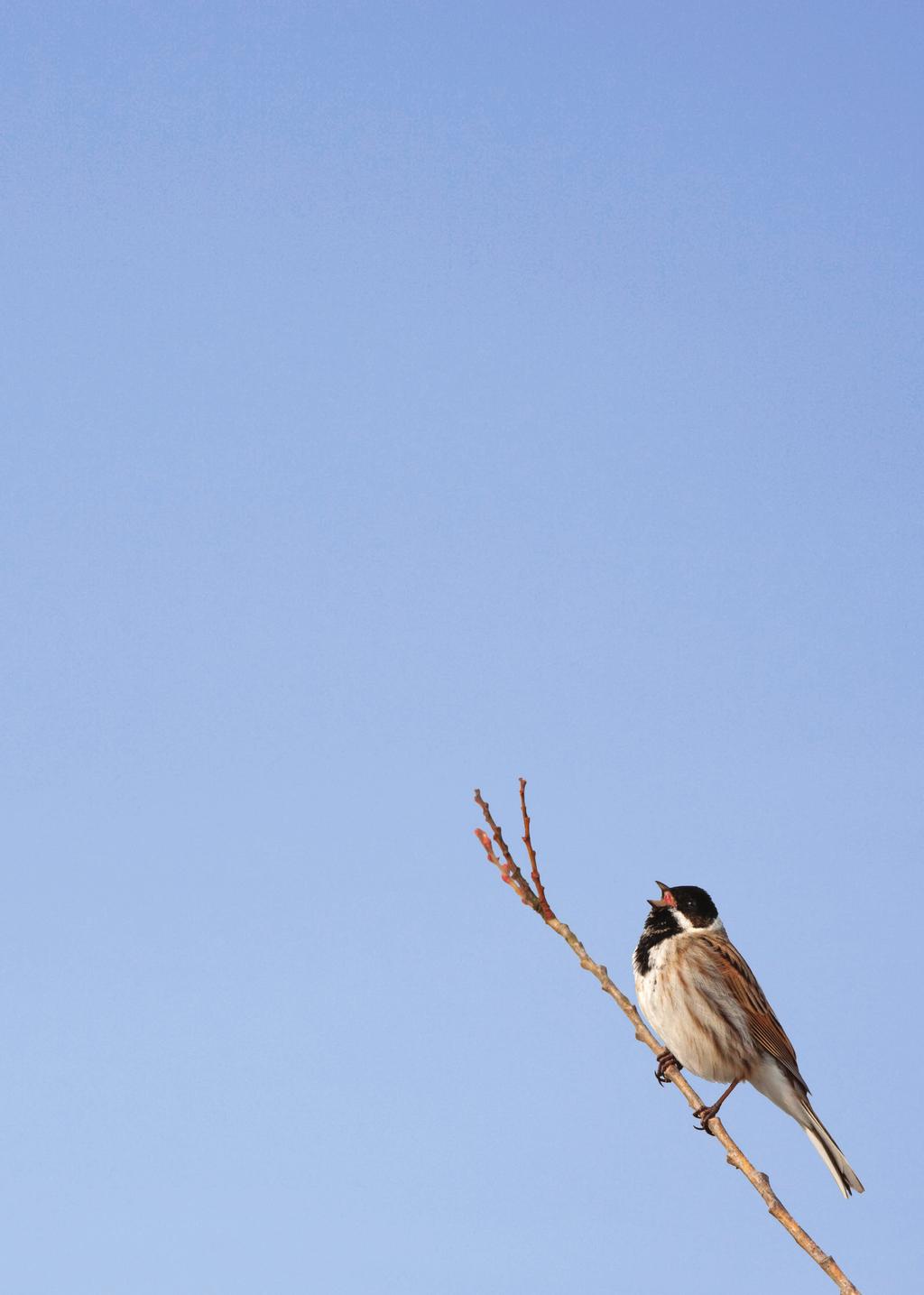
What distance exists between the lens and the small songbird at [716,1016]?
9281 millimetres

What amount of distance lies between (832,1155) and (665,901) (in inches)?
75.7

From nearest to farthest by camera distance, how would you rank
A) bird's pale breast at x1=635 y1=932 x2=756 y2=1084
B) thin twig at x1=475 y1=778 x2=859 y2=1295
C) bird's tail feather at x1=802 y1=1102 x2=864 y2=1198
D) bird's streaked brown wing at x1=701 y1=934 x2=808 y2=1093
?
thin twig at x1=475 y1=778 x2=859 y2=1295
bird's tail feather at x1=802 y1=1102 x2=864 y2=1198
bird's pale breast at x1=635 y1=932 x2=756 y2=1084
bird's streaked brown wing at x1=701 y1=934 x2=808 y2=1093

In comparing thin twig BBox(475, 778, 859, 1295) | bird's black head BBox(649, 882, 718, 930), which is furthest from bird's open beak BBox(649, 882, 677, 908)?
thin twig BBox(475, 778, 859, 1295)

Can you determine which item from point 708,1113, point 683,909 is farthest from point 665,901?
point 708,1113

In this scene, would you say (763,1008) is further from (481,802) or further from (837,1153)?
(481,802)

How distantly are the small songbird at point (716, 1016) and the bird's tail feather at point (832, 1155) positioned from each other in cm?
9

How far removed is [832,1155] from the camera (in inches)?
341

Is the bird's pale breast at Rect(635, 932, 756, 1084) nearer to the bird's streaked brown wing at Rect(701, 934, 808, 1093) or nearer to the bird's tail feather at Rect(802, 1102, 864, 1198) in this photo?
the bird's streaked brown wing at Rect(701, 934, 808, 1093)

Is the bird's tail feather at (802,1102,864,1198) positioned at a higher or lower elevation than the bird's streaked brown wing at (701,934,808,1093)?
lower

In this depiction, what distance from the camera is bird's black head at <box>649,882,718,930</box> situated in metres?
9.80

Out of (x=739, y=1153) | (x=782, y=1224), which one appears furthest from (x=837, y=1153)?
(x=782, y=1224)

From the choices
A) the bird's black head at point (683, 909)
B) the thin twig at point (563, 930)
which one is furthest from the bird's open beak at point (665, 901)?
the thin twig at point (563, 930)

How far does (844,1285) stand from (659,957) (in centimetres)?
537

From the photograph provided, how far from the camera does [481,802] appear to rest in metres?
5.16
